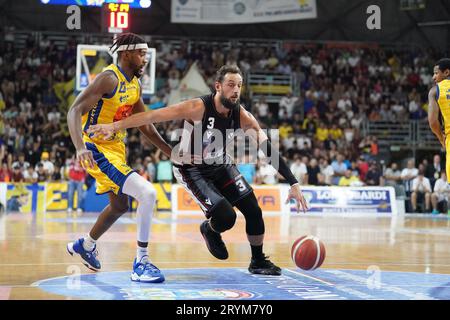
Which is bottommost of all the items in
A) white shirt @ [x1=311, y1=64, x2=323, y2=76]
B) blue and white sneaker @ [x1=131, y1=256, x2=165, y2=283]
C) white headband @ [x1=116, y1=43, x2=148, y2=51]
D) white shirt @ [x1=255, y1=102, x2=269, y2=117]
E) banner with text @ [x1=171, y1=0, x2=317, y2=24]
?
blue and white sneaker @ [x1=131, y1=256, x2=165, y2=283]

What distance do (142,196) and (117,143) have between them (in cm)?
77

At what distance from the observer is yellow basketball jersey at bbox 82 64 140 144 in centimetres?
654

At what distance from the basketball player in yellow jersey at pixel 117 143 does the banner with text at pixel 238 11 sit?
792 inches

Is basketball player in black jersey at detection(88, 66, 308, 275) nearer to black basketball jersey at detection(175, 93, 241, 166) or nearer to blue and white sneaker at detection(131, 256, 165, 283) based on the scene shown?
black basketball jersey at detection(175, 93, 241, 166)

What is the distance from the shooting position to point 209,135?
269 inches

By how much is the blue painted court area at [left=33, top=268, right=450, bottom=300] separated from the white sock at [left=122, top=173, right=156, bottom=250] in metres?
0.52

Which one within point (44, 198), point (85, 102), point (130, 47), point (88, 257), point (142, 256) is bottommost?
point (44, 198)

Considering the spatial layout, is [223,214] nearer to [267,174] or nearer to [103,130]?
[103,130]

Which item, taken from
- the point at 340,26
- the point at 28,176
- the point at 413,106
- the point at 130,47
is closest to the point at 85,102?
the point at 130,47

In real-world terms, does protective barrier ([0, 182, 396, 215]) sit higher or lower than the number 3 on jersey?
lower

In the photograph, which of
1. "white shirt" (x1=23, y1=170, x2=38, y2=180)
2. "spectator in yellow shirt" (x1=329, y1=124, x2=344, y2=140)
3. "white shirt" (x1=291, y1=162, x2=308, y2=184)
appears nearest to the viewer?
"white shirt" (x1=23, y1=170, x2=38, y2=180)

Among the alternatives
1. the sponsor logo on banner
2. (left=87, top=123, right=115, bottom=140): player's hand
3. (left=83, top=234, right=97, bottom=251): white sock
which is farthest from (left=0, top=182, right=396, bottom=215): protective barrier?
the sponsor logo on banner

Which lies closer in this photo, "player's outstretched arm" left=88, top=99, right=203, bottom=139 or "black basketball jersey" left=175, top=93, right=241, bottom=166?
"player's outstretched arm" left=88, top=99, right=203, bottom=139
